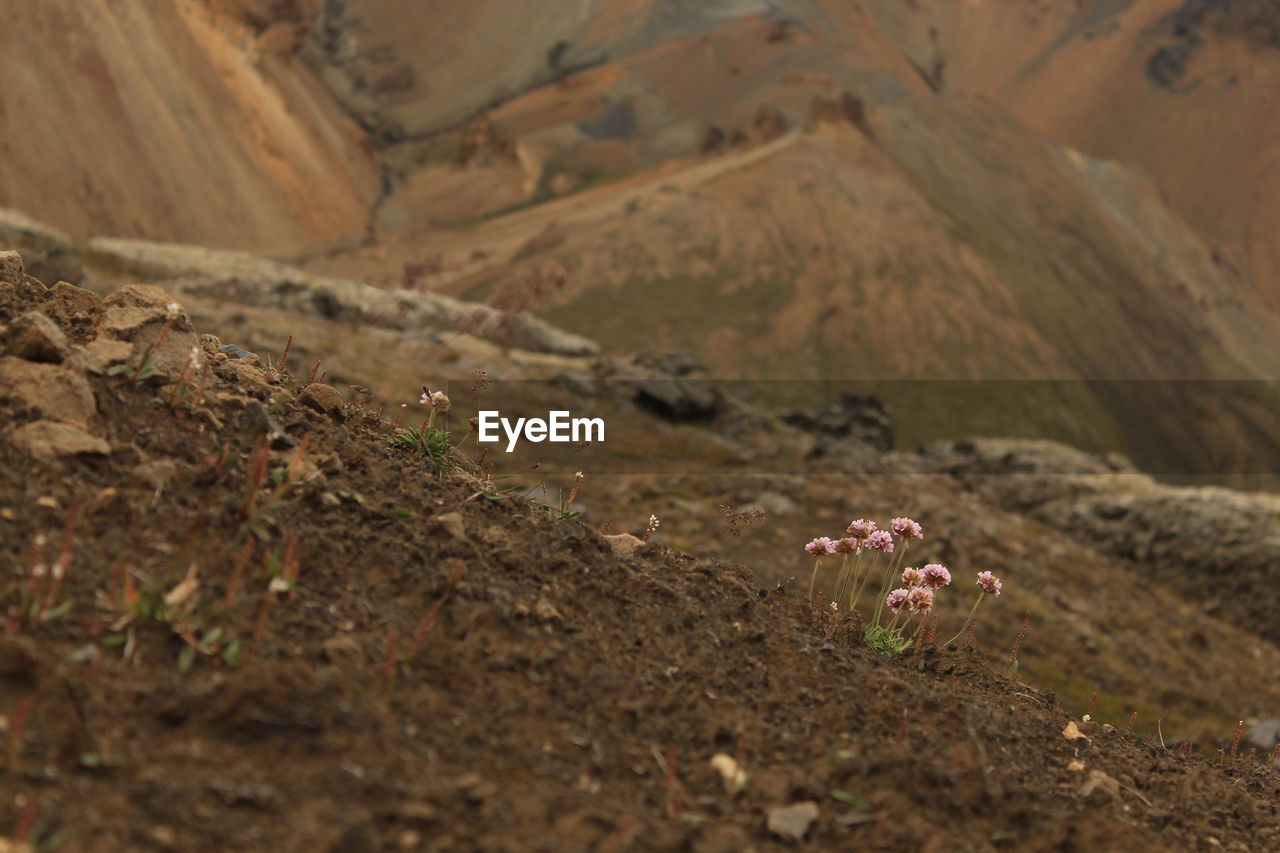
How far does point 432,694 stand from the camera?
3654mm

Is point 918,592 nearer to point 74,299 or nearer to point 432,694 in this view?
point 432,694

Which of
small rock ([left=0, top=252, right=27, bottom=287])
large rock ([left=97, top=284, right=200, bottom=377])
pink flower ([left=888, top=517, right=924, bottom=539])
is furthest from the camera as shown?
pink flower ([left=888, top=517, right=924, bottom=539])

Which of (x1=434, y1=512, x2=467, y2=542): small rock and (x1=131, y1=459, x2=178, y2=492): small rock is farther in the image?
(x1=434, y1=512, x2=467, y2=542): small rock

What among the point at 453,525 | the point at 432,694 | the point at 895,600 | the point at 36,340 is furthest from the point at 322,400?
the point at 895,600

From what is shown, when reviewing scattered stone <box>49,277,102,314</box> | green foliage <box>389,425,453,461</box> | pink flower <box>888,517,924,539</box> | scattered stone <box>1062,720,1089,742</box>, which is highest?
scattered stone <box>49,277,102,314</box>

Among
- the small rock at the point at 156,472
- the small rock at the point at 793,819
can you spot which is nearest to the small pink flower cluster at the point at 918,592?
the small rock at the point at 793,819

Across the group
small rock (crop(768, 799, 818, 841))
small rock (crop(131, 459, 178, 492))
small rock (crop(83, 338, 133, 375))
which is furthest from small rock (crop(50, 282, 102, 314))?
small rock (crop(768, 799, 818, 841))

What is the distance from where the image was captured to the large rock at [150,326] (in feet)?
15.6

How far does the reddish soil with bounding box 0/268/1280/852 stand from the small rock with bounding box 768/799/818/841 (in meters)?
0.05

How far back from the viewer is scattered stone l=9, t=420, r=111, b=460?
4.03m

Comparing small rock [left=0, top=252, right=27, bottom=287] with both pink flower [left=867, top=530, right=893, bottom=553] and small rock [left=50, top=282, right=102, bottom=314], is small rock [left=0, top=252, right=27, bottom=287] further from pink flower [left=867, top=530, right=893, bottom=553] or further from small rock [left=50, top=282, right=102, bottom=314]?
pink flower [left=867, top=530, right=893, bottom=553]

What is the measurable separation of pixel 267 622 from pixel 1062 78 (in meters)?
122

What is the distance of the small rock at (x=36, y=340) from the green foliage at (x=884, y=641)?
3418 mm

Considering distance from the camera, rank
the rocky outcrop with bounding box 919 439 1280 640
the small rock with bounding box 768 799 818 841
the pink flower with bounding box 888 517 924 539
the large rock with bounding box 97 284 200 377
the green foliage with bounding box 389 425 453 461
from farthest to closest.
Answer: the rocky outcrop with bounding box 919 439 1280 640 < the pink flower with bounding box 888 517 924 539 < the green foliage with bounding box 389 425 453 461 < the large rock with bounding box 97 284 200 377 < the small rock with bounding box 768 799 818 841
